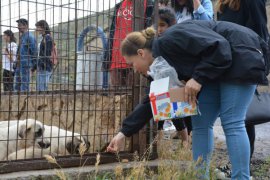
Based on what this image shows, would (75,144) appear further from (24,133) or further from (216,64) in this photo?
(216,64)

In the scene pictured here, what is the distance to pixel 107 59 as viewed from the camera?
516 centimetres

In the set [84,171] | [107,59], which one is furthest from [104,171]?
[107,59]

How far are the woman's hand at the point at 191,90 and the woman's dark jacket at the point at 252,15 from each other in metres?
1.41

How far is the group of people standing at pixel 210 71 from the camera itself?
10.0 ft

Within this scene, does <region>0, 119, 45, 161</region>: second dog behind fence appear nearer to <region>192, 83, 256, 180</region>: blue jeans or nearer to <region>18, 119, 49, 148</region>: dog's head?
<region>18, 119, 49, 148</region>: dog's head

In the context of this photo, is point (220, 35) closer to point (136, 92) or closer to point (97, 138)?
point (136, 92)

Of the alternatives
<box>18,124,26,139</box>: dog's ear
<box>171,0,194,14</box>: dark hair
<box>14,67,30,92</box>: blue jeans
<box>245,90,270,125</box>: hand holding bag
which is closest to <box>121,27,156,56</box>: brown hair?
<box>245,90,270,125</box>: hand holding bag

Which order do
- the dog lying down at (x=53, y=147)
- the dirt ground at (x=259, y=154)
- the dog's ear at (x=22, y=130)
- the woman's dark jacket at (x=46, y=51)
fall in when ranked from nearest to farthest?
the dirt ground at (x=259, y=154) < the dog lying down at (x=53, y=147) < the dog's ear at (x=22, y=130) < the woman's dark jacket at (x=46, y=51)

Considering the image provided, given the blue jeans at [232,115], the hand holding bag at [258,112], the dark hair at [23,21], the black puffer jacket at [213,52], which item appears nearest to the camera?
the black puffer jacket at [213,52]

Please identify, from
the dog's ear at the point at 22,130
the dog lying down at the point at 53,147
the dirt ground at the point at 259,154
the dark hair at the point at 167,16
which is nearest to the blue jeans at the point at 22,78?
the dog's ear at the point at 22,130

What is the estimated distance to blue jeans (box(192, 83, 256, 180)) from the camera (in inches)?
123

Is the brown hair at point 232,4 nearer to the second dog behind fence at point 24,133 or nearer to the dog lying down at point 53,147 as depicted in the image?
the dog lying down at point 53,147

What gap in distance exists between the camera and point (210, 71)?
120 inches

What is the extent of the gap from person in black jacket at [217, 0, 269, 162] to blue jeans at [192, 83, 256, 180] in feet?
2.76
